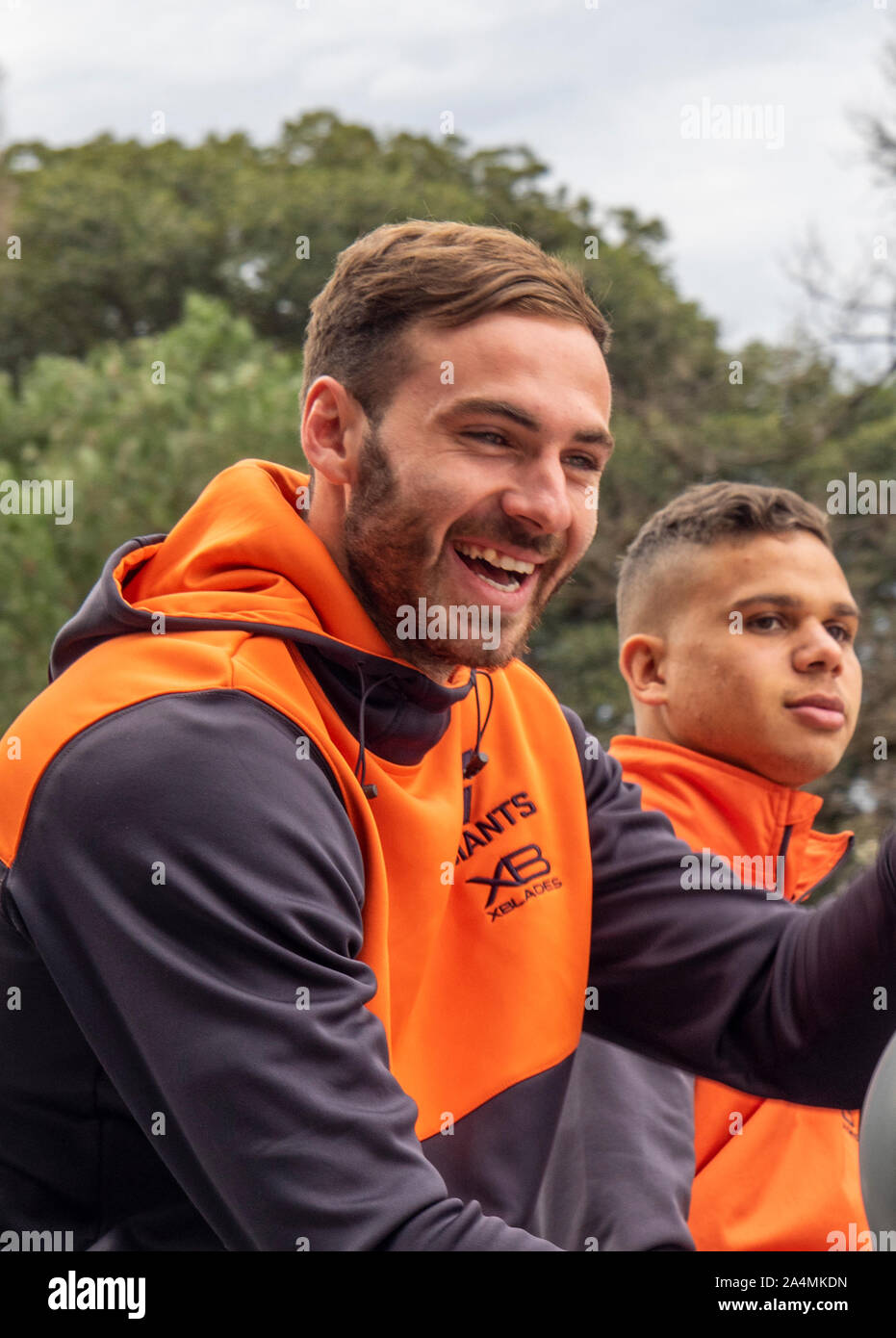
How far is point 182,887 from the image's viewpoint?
1.63 metres

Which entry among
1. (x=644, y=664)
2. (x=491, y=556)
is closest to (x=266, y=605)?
(x=491, y=556)

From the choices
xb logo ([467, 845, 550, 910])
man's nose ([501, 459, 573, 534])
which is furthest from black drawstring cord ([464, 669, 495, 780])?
man's nose ([501, 459, 573, 534])

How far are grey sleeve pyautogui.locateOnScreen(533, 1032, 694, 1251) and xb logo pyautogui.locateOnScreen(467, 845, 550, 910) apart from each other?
1.17 ft

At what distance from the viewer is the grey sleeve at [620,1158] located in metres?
2.21

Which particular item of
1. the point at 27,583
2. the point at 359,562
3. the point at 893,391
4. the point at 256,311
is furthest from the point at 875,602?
the point at 359,562

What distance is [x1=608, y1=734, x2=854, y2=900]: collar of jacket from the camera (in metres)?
2.84

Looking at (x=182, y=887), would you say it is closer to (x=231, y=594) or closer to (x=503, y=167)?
(x=231, y=594)

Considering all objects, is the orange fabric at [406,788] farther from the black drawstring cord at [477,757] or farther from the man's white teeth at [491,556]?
the man's white teeth at [491,556]

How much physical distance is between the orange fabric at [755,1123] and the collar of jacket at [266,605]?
0.90m

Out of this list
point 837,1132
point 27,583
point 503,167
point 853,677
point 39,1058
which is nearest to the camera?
point 39,1058

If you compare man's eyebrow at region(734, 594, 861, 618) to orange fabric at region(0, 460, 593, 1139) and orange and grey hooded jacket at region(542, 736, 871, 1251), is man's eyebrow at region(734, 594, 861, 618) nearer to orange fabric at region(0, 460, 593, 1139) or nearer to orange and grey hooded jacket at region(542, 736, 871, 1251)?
orange and grey hooded jacket at region(542, 736, 871, 1251)

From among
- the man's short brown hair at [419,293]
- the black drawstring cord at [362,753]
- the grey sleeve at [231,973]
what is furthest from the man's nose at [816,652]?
the grey sleeve at [231,973]

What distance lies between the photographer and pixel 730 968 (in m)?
2.21

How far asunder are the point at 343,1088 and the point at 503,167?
637 inches
